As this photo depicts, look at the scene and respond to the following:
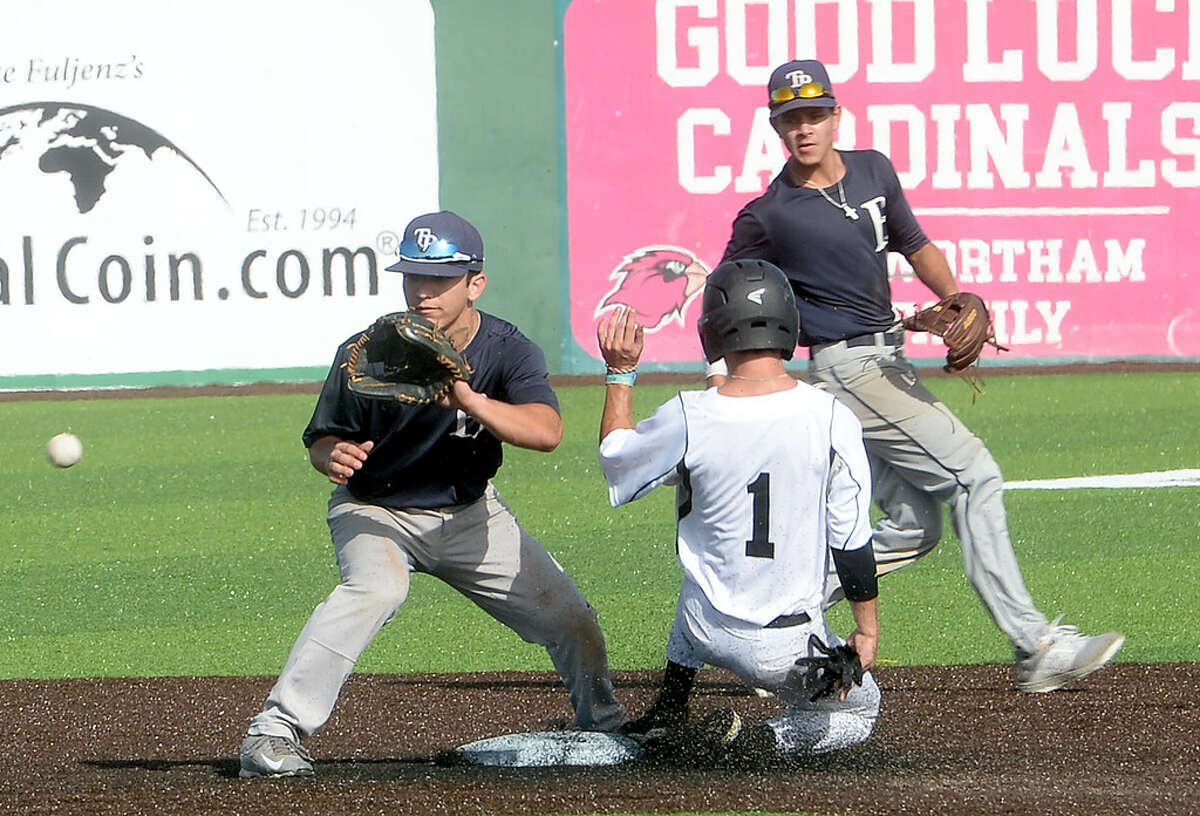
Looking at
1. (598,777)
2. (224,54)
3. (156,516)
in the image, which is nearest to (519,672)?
A: (598,777)

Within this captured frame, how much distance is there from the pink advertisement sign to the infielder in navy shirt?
12.5 meters

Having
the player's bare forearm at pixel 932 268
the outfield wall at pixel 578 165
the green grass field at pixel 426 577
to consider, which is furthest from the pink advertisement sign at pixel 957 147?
the player's bare forearm at pixel 932 268

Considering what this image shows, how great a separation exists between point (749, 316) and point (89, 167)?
47.3ft

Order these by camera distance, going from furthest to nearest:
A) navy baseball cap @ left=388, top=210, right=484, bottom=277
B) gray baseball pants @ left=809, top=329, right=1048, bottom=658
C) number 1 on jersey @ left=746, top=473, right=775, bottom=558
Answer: gray baseball pants @ left=809, top=329, right=1048, bottom=658, navy baseball cap @ left=388, top=210, right=484, bottom=277, number 1 on jersey @ left=746, top=473, right=775, bottom=558

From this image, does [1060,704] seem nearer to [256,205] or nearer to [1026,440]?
[1026,440]

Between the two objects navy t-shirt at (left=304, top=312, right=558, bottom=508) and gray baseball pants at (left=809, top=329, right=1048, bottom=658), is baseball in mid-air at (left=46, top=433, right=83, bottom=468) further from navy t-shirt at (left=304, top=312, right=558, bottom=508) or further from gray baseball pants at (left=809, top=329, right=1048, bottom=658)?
gray baseball pants at (left=809, top=329, right=1048, bottom=658)

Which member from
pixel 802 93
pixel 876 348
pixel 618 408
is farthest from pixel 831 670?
pixel 802 93

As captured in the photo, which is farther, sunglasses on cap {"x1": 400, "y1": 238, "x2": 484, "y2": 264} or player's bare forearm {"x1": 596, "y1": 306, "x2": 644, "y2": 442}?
sunglasses on cap {"x1": 400, "y1": 238, "x2": 484, "y2": 264}

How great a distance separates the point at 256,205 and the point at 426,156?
176 centimetres

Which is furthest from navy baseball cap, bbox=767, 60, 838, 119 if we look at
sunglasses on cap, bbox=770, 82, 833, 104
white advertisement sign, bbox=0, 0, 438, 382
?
white advertisement sign, bbox=0, 0, 438, 382

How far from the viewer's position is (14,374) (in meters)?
18.0

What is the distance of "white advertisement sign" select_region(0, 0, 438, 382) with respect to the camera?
17828mm

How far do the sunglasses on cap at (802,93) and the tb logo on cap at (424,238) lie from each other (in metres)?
1.64

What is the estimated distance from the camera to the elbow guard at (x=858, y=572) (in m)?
4.66
